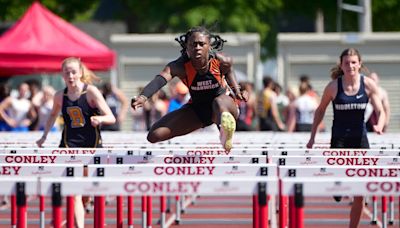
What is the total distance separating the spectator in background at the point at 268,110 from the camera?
86.9 feet

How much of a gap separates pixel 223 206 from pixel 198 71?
20.4 feet

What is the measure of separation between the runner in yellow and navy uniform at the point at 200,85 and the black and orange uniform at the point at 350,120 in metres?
1.07

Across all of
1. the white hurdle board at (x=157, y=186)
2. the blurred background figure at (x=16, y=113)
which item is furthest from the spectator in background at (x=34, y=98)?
the white hurdle board at (x=157, y=186)

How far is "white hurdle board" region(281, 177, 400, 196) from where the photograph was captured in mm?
7918

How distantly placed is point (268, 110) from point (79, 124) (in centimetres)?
1439

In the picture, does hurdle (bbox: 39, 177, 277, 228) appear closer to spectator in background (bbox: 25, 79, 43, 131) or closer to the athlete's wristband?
the athlete's wristband

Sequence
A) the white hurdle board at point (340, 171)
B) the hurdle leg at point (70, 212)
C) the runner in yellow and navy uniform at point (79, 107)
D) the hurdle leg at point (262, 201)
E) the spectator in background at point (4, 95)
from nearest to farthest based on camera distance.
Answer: the hurdle leg at point (262, 201), the hurdle leg at point (70, 212), the white hurdle board at point (340, 171), the runner in yellow and navy uniform at point (79, 107), the spectator in background at point (4, 95)

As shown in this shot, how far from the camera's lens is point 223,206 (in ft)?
58.0

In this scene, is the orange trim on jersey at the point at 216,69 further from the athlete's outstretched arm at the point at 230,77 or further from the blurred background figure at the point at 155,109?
the blurred background figure at the point at 155,109

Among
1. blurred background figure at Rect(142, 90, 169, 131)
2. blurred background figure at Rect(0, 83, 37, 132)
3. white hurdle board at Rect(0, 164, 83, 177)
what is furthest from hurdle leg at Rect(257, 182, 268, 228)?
blurred background figure at Rect(142, 90, 169, 131)

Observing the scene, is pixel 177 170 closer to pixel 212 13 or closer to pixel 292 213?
pixel 292 213

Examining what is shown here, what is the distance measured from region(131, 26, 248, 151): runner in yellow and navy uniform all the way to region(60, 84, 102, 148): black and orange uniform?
121cm

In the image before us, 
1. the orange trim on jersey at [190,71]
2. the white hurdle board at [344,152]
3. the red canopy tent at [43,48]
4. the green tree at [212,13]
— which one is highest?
the green tree at [212,13]

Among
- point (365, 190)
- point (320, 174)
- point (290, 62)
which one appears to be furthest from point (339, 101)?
point (290, 62)
